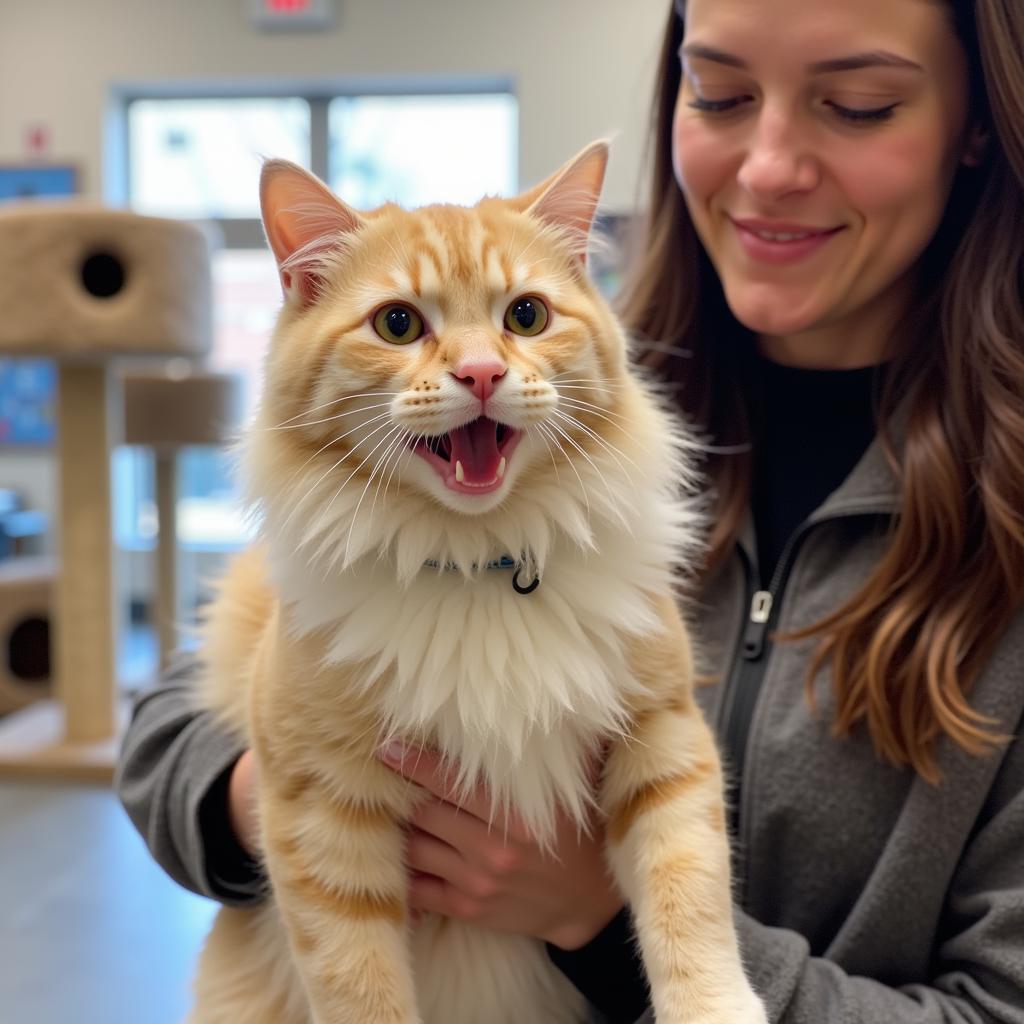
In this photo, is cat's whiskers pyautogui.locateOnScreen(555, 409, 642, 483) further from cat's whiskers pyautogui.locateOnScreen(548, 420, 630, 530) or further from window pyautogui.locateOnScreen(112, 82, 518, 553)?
window pyautogui.locateOnScreen(112, 82, 518, 553)

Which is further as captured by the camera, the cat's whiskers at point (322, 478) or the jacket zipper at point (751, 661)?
the jacket zipper at point (751, 661)

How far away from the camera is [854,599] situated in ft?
3.85

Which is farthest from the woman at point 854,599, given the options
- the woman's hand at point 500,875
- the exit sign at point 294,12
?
the exit sign at point 294,12

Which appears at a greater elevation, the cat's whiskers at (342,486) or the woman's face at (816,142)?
the woman's face at (816,142)

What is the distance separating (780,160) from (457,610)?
2.12 ft

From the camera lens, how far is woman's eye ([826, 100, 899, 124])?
1.16 m

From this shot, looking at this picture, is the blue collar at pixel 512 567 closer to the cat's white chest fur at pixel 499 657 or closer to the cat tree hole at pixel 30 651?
the cat's white chest fur at pixel 499 657

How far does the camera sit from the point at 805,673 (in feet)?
3.93

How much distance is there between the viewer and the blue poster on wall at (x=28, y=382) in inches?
224

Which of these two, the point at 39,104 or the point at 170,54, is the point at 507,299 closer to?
the point at 170,54

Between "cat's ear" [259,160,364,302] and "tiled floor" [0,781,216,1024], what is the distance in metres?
1.33

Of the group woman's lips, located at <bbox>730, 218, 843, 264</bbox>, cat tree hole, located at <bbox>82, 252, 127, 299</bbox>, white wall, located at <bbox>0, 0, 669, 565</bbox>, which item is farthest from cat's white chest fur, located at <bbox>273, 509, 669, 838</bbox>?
white wall, located at <bbox>0, 0, 669, 565</bbox>

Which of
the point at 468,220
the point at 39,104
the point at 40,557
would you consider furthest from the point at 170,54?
the point at 468,220

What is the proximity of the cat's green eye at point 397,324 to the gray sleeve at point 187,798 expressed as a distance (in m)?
0.56
